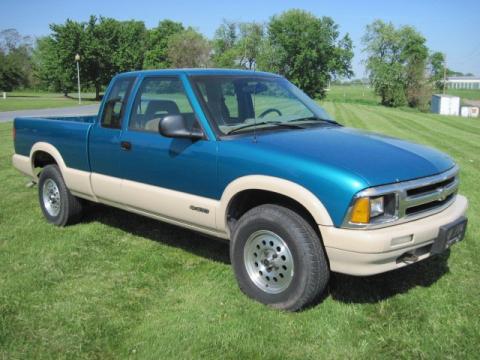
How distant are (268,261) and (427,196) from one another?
1.31 metres

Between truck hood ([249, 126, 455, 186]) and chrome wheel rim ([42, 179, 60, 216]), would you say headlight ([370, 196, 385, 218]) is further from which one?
chrome wheel rim ([42, 179, 60, 216])

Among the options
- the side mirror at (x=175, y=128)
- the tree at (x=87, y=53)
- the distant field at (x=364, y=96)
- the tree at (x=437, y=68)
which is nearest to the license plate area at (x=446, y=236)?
the side mirror at (x=175, y=128)

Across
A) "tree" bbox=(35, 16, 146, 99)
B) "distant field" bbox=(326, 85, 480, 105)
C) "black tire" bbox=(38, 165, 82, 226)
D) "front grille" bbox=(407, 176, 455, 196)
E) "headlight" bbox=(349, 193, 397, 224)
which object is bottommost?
"distant field" bbox=(326, 85, 480, 105)

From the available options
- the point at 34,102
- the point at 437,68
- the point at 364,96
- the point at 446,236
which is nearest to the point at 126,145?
the point at 446,236

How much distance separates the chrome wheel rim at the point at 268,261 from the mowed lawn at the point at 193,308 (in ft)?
0.67

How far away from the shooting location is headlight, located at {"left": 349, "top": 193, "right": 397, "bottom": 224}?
350 centimetres

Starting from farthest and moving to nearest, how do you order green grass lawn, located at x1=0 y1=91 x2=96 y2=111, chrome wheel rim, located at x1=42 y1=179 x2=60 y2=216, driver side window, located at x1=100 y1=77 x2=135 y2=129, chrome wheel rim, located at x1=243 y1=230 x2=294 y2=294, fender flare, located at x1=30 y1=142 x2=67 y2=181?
green grass lawn, located at x1=0 y1=91 x2=96 y2=111
chrome wheel rim, located at x1=42 y1=179 x2=60 y2=216
fender flare, located at x1=30 y1=142 x2=67 y2=181
driver side window, located at x1=100 y1=77 x2=135 y2=129
chrome wheel rim, located at x1=243 y1=230 x2=294 y2=294

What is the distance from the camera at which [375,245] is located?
11.5ft

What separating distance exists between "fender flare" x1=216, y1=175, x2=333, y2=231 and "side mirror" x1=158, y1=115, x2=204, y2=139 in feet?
1.94

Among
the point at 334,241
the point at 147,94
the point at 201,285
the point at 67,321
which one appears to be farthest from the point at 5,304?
the point at 334,241

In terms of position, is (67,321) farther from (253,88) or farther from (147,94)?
(253,88)

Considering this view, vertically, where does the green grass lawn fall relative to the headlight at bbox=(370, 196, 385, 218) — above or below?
below

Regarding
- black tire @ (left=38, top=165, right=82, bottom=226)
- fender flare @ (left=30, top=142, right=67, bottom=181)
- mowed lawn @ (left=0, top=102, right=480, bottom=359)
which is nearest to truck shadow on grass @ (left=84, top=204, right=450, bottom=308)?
mowed lawn @ (left=0, top=102, right=480, bottom=359)

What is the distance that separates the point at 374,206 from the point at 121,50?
2426 inches
